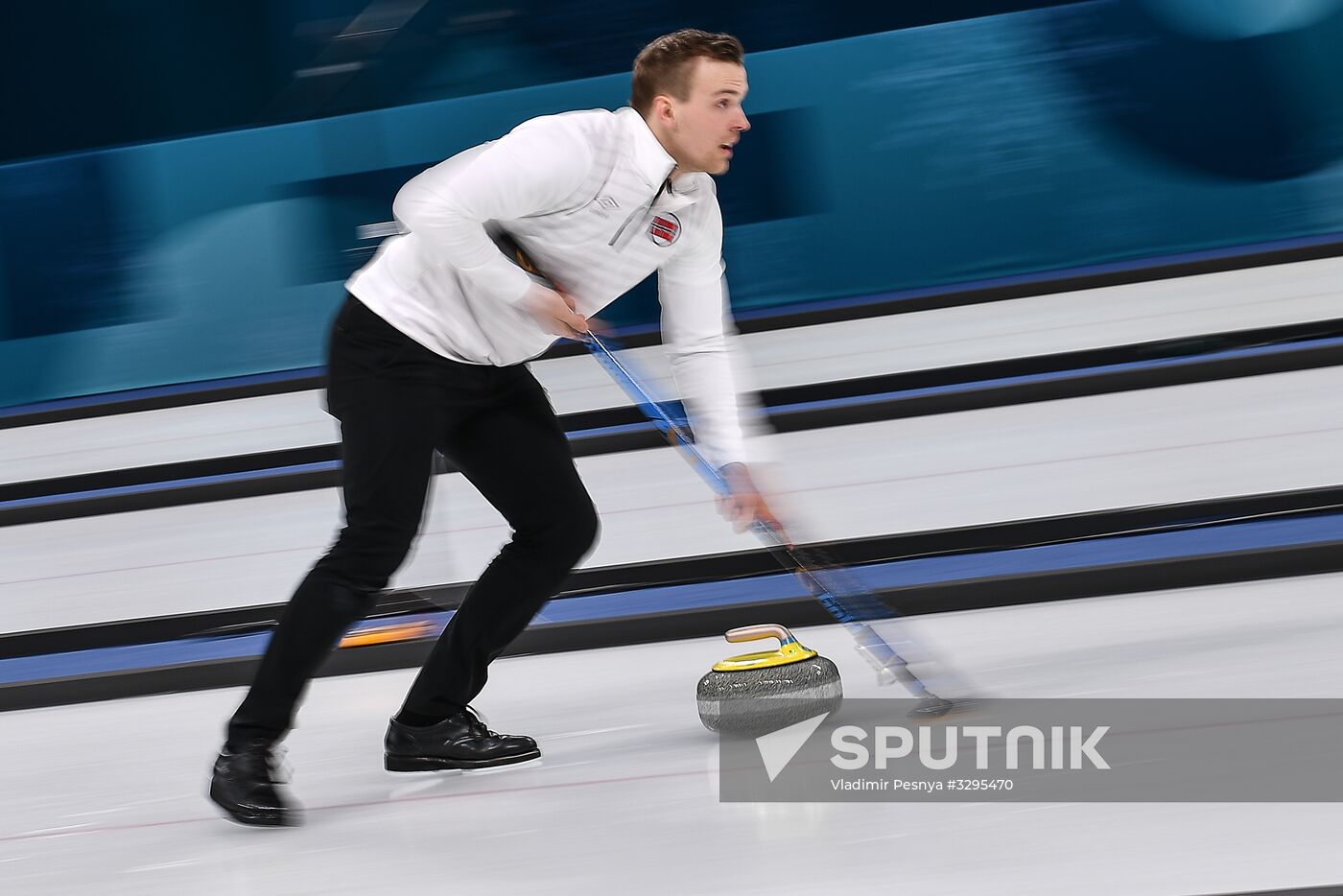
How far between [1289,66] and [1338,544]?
5.32 metres

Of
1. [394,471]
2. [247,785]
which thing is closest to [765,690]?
[394,471]

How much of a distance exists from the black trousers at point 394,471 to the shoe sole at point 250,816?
0.26 feet

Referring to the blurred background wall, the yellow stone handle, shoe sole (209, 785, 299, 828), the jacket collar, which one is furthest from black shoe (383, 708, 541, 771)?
the blurred background wall

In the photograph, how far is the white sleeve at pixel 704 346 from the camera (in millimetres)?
1972

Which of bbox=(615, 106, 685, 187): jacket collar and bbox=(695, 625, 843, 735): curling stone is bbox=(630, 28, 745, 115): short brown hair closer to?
bbox=(615, 106, 685, 187): jacket collar

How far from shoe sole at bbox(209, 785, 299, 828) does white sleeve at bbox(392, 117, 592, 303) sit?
2.48 ft

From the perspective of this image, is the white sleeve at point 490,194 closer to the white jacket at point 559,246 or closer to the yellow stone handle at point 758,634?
the white jacket at point 559,246

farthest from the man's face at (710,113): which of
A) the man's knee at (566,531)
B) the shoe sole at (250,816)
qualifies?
the shoe sole at (250,816)

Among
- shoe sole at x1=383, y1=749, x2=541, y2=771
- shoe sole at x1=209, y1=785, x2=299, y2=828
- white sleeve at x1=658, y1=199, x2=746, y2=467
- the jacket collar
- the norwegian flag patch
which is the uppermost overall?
the jacket collar

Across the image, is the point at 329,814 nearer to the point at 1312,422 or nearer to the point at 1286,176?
the point at 1312,422

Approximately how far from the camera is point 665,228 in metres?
1.88

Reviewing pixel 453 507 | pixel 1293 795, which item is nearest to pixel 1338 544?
pixel 1293 795

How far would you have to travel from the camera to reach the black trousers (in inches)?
71.7

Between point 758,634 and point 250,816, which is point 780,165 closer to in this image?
point 758,634
